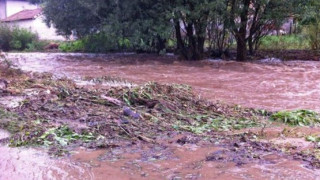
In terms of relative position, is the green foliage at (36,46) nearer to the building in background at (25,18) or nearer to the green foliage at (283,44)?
the building in background at (25,18)

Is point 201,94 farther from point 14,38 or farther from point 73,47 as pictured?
point 14,38

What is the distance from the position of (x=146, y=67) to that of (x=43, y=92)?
8.23 metres

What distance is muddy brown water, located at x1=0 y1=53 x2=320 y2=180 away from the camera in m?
4.07

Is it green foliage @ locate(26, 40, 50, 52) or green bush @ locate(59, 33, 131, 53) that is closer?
green bush @ locate(59, 33, 131, 53)

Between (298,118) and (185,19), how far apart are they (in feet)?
38.4

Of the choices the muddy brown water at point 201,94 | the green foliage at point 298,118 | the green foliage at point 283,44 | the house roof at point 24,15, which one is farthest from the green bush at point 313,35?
the house roof at point 24,15

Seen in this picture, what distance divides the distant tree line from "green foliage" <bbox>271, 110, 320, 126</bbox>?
995cm

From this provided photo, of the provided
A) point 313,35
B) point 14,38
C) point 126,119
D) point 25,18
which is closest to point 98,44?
point 14,38

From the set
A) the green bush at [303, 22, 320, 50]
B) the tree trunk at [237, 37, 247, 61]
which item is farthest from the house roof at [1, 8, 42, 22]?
the green bush at [303, 22, 320, 50]

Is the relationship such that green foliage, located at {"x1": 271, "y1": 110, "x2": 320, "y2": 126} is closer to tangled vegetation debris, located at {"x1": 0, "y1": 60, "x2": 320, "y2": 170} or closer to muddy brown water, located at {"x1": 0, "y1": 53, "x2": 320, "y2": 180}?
tangled vegetation debris, located at {"x1": 0, "y1": 60, "x2": 320, "y2": 170}

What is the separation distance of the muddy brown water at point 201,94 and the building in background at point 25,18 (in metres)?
17.1

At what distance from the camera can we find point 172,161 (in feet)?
14.5

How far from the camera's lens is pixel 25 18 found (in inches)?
1305

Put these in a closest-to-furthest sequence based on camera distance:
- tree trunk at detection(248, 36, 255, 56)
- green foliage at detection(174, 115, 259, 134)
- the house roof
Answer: green foliage at detection(174, 115, 259, 134)
tree trunk at detection(248, 36, 255, 56)
the house roof
